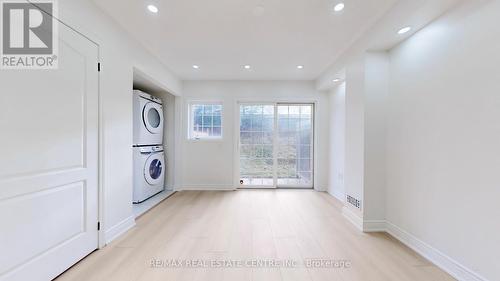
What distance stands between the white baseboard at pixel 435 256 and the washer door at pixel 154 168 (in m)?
3.87

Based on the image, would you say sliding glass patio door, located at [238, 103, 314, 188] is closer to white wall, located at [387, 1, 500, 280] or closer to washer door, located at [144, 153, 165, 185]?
washer door, located at [144, 153, 165, 185]

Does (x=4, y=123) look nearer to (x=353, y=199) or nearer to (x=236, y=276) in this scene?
(x=236, y=276)

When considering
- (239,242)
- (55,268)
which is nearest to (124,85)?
(55,268)

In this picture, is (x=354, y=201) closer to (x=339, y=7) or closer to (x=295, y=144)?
(x=295, y=144)

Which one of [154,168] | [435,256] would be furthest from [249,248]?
[154,168]

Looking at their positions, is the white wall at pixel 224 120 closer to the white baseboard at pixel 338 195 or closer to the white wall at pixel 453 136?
the white baseboard at pixel 338 195

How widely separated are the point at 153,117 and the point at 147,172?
1.09 m

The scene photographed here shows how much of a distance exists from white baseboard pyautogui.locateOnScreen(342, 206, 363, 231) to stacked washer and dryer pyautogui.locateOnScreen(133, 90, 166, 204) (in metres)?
3.42

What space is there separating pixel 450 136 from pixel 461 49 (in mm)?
737

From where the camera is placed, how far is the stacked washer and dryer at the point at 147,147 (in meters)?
3.66

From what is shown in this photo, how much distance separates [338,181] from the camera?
4.15 meters

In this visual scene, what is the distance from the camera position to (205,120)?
16.0 feet

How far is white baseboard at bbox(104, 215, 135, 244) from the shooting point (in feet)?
7.57

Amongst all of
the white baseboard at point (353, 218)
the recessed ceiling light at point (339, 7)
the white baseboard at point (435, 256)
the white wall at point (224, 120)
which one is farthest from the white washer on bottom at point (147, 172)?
the white baseboard at point (435, 256)
